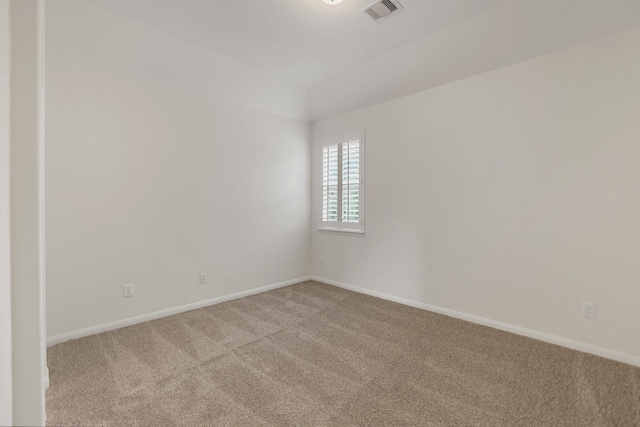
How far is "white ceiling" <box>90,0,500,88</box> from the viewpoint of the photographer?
2375 mm

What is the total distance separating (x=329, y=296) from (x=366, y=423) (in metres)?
2.18

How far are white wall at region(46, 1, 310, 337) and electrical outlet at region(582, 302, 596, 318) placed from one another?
131 inches

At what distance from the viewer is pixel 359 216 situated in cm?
387

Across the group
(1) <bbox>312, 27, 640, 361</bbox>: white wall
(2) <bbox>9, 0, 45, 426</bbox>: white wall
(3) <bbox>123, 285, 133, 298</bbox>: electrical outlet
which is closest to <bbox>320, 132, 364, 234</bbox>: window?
(1) <bbox>312, 27, 640, 361</bbox>: white wall

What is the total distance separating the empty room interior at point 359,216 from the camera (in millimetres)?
1673

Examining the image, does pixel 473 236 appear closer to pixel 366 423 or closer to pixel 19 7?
pixel 366 423

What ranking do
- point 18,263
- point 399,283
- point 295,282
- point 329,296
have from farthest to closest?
point 295,282 → point 329,296 → point 399,283 → point 18,263

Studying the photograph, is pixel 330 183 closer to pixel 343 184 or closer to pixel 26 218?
pixel 343 184

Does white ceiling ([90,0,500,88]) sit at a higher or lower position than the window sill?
higher

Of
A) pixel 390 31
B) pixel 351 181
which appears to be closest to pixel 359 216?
pixel 351 181

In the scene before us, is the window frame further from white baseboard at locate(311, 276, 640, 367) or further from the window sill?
white baseboard at locate(311, 276, 640, 367)

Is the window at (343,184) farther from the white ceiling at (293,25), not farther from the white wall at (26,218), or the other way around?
the white wall at (26,218)

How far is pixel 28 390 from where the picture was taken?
41.5 inches

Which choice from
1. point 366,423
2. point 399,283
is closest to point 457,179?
point 399,283
